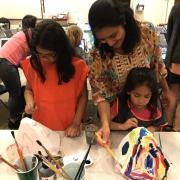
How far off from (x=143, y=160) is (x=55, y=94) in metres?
0.60

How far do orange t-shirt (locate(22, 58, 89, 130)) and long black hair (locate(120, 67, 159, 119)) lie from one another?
215 millimetres

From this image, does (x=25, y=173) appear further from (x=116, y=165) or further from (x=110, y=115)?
(x=110, y=115)

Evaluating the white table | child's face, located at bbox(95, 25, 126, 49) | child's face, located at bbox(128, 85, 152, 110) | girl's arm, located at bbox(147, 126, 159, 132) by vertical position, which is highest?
child's face, located at bbox(95, 25, 126, 49)

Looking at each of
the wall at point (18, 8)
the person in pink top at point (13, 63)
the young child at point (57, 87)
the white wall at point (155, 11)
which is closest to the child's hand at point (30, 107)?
the young child at point (57, 87)

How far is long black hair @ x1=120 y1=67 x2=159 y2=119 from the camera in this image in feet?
4.01

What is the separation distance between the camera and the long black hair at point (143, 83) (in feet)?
4.01

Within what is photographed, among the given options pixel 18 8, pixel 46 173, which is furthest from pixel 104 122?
A: pixel 18 8

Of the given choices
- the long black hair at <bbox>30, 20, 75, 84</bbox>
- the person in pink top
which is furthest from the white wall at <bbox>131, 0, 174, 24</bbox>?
the long black hair at <bbox>30, 20, 75, 84</bbox>

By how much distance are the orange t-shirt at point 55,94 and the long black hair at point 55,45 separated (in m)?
0.04

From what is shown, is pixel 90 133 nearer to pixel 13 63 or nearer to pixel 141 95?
pixel 141 95

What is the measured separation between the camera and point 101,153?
1.09m

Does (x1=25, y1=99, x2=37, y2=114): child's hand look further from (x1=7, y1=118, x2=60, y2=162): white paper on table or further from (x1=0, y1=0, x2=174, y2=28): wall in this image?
(x1=0, y1=0, x2=174, y2=28): wall

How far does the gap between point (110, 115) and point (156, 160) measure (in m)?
0.42

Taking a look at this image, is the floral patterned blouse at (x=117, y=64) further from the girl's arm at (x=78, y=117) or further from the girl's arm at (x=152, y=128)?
the girl's arm at (x=152, y=128)
